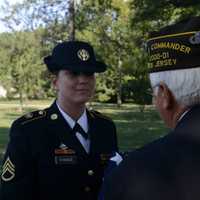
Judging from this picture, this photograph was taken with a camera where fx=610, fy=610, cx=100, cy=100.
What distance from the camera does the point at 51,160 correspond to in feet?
9.74

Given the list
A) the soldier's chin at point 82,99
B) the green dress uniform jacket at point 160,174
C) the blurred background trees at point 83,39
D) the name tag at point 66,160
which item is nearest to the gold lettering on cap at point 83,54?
the soldier's chin at point 82,99

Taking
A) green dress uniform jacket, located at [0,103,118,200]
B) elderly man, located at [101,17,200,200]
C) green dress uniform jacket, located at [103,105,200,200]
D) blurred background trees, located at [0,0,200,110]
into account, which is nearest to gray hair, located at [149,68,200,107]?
elderly man, located at [101,17,200,200]

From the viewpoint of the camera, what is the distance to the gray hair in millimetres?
1663

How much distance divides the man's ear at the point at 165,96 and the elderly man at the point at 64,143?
1271 mm

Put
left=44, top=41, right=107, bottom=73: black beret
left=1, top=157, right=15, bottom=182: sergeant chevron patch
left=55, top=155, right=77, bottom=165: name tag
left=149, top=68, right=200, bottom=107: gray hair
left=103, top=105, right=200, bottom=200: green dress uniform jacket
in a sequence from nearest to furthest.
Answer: left=103, top=105, right=200, bottom=200: green dress uniform jacket
left=149, top=68, right=200, bottom=107: gray hair
left=1, top=157, right=15, bottom=182: sergeant chevron patch
left=55, top=155, right=77, bottom=165: name tag
left=44, top=41, right=107, bottom=73: black beret

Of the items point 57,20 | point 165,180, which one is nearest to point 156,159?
point 165,180

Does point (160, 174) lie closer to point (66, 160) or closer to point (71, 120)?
point (66, 160)

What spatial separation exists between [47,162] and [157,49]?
1318mm

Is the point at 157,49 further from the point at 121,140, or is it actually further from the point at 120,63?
the point at 120,63

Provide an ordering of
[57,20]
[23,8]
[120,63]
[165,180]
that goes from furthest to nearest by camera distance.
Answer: [120,63]
[23,8]
[57,20]
[165,180]

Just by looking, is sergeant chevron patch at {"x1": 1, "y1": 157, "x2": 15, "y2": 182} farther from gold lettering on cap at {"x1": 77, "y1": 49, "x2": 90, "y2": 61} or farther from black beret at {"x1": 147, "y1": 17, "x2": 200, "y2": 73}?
black beret at {"x1": 147, "y1": 17, "x2": 200, "y2": 73}

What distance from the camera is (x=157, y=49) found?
5.86 feet

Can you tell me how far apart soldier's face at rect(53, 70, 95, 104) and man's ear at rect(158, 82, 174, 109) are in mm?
1385

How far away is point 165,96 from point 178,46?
144mm
